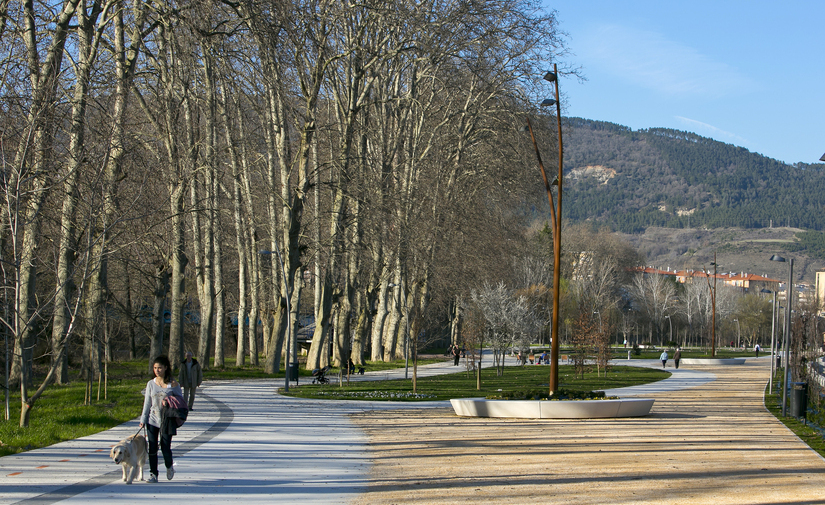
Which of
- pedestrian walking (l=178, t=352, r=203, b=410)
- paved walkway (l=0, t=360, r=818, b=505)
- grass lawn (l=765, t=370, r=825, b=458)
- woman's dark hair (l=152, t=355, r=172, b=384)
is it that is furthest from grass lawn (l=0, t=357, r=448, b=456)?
grass lawn (l=765, t=370, r=825, b=458)

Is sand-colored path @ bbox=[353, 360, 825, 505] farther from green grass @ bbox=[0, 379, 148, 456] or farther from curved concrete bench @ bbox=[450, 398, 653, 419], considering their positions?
green grass @ bbox=[0, 379, 148, 456]

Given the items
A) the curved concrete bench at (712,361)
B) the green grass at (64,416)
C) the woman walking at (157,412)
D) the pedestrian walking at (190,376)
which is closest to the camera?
the woman walking at (157,412)

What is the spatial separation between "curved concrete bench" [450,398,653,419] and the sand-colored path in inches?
15.8

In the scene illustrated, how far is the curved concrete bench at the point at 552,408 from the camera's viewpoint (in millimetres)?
17547

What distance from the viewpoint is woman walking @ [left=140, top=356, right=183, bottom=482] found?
29.1 ft

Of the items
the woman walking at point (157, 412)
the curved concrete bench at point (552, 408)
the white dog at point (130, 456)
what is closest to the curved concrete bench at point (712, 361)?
the curved concrete bench at point (552, 408)

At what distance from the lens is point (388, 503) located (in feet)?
26.3

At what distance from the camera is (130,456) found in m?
8.66

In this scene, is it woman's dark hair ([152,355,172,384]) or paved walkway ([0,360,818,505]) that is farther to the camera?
woman's dark hair ([152,355,172,384])

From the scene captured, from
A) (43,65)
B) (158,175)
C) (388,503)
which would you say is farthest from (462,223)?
(388,503)

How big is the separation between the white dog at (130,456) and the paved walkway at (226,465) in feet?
0.46

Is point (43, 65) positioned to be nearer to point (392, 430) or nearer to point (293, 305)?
point (392, 430)

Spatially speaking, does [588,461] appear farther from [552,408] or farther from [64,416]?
[64,416]

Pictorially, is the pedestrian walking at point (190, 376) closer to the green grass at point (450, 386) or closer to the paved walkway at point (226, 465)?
the paved walkway at point (226, 465)
